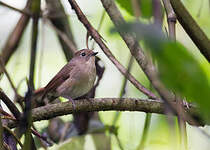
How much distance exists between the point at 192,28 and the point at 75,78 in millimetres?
2066

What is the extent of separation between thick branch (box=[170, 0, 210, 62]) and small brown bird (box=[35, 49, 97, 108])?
172 cm

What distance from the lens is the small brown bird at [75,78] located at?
317 centimetres

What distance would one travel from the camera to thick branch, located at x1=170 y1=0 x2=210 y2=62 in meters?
1.38

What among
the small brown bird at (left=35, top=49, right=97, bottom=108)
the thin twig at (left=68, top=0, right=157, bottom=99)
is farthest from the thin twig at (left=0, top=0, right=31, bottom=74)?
the thin twig at (left=68, top=0, right=157, bottom=99)

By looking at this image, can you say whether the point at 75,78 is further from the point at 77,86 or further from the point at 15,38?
the point at 15,38

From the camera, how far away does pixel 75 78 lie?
339 centimetres

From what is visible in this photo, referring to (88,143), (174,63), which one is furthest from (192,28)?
(88,143)

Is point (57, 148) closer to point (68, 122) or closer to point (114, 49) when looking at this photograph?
point (68, 122)

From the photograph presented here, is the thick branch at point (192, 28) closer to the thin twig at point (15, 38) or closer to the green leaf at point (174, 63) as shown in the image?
the green leaf at point (174, 63)

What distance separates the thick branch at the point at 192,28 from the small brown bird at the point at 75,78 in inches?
67.6

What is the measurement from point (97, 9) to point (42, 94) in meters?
0.90

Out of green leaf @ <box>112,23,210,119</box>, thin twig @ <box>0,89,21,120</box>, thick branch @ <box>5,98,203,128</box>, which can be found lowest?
green leaf @ <box>112,23,210,119</box>

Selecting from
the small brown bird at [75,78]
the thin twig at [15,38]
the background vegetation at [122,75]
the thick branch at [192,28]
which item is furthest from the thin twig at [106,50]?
the thin twig at [15,38]

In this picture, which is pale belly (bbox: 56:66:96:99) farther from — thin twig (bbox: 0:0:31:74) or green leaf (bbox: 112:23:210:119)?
green leaf (bbox: 112:23:210:119)
